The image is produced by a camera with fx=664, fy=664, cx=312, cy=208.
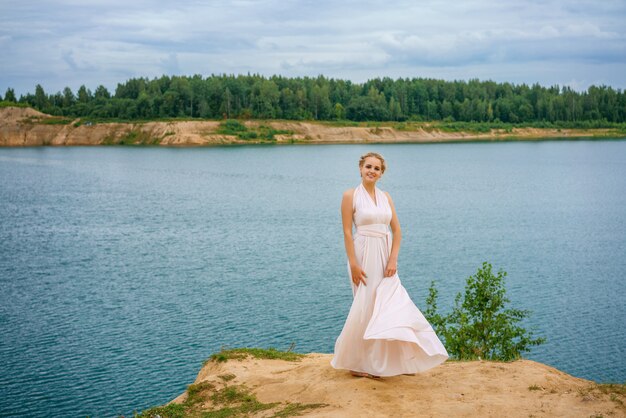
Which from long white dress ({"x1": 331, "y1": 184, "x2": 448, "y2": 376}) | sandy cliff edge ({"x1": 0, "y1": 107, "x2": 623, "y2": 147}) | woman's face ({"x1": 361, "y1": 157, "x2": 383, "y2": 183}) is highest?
sandy cliff edge ({"x1": 0, "y1": 107, "x2": 623, "y2": 147})

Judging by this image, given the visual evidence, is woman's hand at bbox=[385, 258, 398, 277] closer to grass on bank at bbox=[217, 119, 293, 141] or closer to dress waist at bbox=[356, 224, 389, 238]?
dress waist at bbox=[356, 224, 389, 238]

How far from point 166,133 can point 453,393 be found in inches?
5649

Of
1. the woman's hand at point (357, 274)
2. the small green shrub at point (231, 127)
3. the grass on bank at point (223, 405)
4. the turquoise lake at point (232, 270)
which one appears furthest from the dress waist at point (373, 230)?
the small green shrub at point (231, 127)

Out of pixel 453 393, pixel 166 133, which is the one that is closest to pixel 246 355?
pixel 453 393

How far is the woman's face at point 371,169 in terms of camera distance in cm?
1004

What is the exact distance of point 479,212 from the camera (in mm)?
51344

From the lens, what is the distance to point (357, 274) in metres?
9.92

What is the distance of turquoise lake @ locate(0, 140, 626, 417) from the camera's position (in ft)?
67.7

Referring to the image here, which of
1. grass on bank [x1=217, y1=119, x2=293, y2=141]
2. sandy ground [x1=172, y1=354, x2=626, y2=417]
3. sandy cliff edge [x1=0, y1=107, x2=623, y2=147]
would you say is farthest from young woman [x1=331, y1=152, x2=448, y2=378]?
grass on bank [x1=217, y1=119, x2=293, y2=141]

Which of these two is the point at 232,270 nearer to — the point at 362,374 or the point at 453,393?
the point at 362,374

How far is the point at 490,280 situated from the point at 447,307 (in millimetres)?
8776

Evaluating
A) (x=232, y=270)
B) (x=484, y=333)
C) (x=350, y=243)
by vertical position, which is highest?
(x=350, y=243)

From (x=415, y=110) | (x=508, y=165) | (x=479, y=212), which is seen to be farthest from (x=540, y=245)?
(x=415, y=110)

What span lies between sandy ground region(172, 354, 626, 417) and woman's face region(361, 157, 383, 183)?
3.04 m
